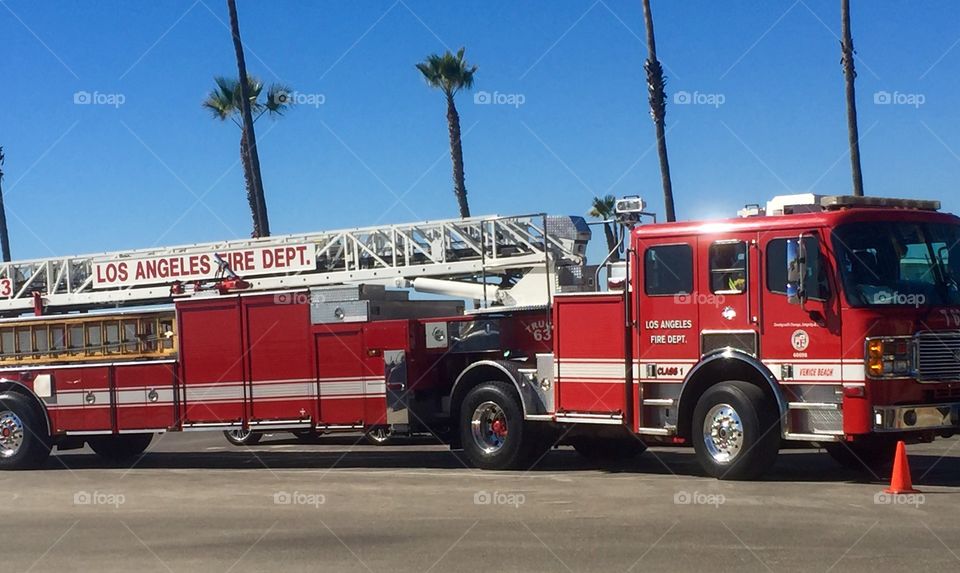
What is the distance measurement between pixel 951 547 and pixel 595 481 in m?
5.00

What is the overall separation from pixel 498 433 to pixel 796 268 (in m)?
4.39

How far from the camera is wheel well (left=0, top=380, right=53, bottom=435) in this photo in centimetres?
1722

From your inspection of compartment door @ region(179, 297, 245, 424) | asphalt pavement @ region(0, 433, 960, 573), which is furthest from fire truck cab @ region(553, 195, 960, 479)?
compartment door @ region(179, 297, 245, 424)

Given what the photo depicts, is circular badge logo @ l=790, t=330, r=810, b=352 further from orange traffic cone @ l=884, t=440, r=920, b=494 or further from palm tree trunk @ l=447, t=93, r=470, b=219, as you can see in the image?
palm tree trunk @ l=447, t=93, r=470, b=219

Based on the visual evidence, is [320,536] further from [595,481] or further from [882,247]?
[882,247]

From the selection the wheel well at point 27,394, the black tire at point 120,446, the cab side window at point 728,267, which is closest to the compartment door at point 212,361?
the wheel well at point 27,394

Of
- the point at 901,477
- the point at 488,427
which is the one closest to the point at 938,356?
the point at 901,477

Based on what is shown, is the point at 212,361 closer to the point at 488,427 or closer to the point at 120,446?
the point at 120,446

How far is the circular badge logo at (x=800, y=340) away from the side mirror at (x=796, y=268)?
1.05ft

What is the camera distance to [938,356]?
11.8 metres

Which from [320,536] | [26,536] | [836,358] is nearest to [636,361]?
[836,358]

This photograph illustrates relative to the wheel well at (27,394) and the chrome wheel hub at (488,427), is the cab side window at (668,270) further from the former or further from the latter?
the wheel well at (27,394)

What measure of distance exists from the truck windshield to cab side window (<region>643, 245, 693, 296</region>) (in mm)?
1659

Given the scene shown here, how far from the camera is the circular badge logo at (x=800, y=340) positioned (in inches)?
470
